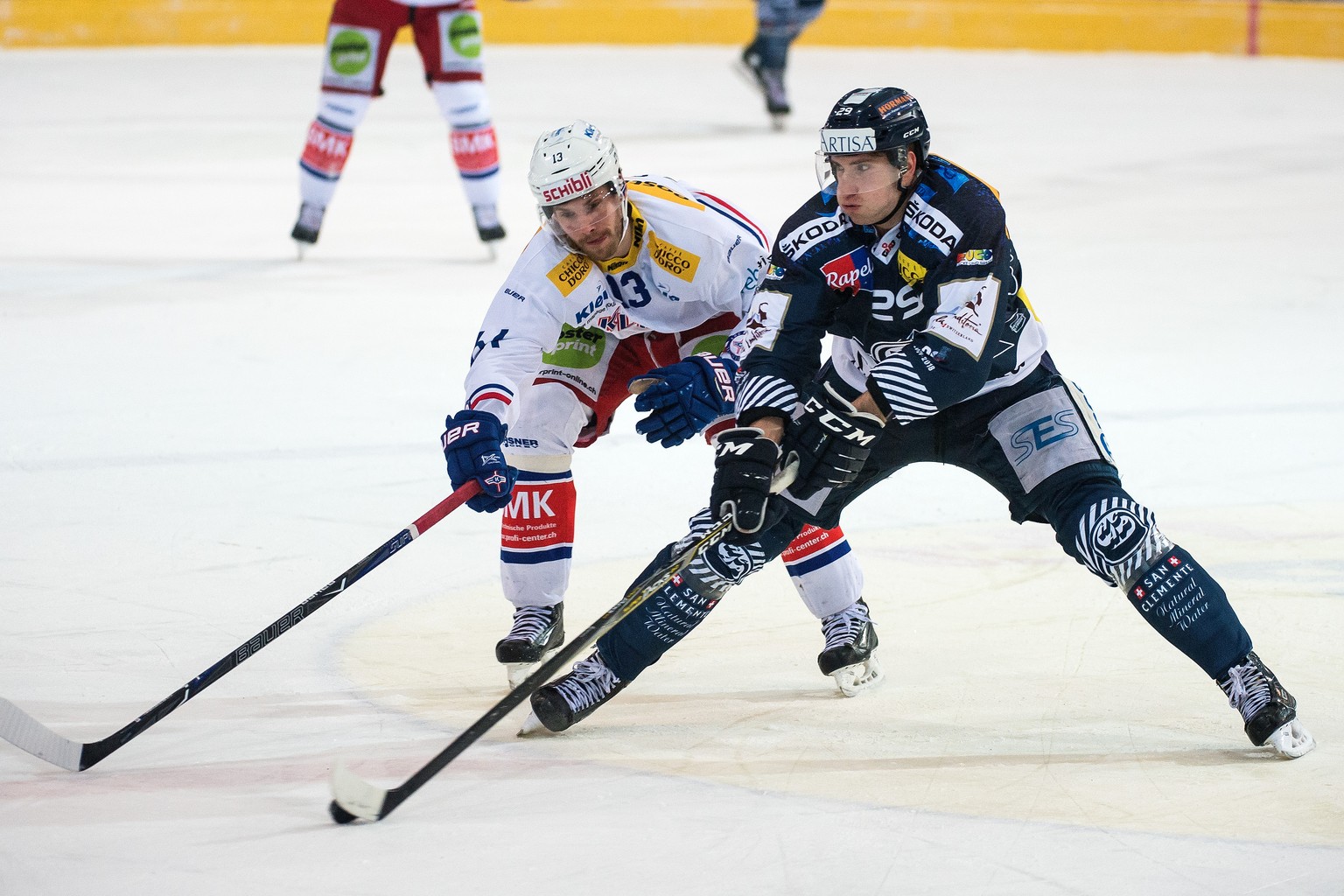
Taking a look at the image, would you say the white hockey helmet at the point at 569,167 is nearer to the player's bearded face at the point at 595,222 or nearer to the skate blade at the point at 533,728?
the player's bearded face at the point at 595,222

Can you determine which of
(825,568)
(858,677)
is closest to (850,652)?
(858,677)

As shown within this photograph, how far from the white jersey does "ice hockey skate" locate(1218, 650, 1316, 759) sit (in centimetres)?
107

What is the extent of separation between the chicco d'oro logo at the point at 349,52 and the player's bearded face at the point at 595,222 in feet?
12.9

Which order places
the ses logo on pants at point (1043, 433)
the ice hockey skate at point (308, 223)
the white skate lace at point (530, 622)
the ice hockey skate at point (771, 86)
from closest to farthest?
the ses logo on pants at point (1043, 433)
the white skate lace at point (530, 622)
the ice hockey skate at point (308, 223)
the ice hockey skate at point (771, 86)

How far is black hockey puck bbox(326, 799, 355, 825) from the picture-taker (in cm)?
261

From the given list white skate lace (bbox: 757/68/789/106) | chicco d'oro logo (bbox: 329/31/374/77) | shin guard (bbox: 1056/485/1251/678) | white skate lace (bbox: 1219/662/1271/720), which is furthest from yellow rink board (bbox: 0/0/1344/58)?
white skate lace (bbox: 1219/662/1271/720)

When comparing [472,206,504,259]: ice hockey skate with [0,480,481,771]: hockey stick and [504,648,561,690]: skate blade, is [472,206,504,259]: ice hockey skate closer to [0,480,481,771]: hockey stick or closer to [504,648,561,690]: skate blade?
[504,648,561,690]: skate blade

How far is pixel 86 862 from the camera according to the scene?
2500 millimetres

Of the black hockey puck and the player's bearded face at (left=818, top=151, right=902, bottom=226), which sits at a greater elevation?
the player's bearded face at (left=818, top=151, right=902, bottom=226)

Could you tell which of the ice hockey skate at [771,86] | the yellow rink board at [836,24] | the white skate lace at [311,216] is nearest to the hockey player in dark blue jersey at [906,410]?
the white skate lace at [311,216]

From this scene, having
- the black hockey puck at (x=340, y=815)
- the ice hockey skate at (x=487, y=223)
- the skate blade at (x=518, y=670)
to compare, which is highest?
the black hockey puck at (x=340, y=815)

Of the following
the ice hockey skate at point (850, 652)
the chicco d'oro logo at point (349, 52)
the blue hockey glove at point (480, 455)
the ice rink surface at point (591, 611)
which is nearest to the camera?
the ice rink surface at point (591, 611)

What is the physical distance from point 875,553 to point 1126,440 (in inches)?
47.8

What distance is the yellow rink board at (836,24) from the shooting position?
13.7 metres
